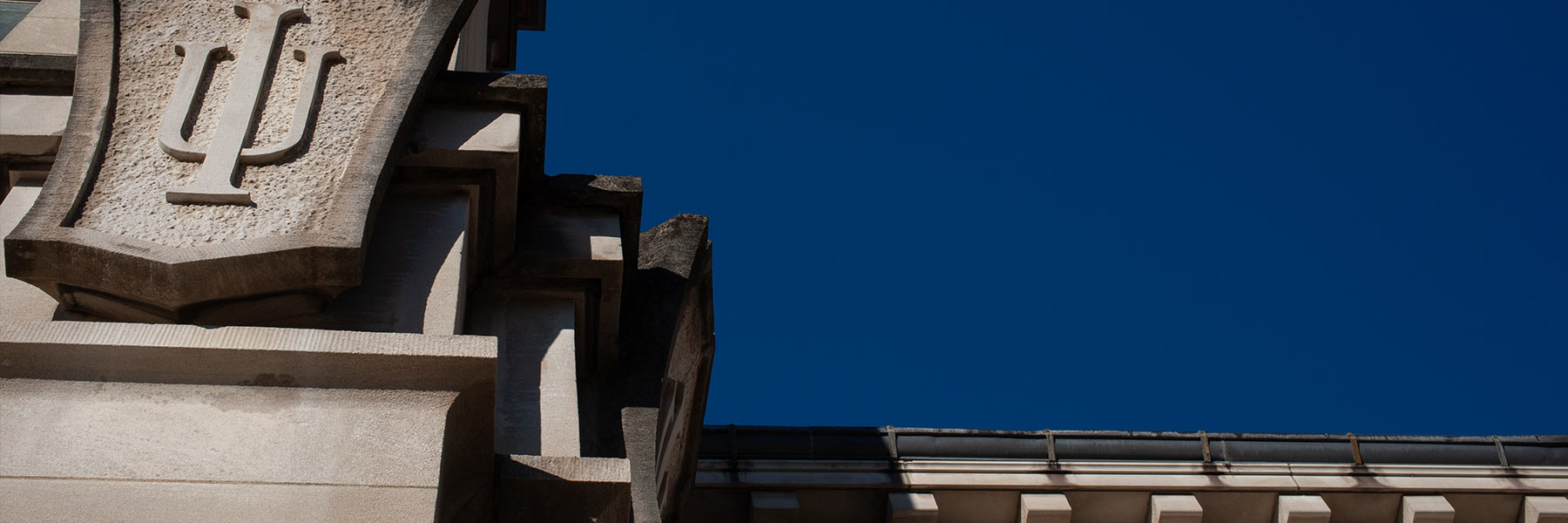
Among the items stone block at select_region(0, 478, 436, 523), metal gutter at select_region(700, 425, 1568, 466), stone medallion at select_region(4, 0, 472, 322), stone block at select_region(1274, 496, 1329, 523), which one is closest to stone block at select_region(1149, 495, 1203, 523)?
metal gutter at select_region(700, 425, 1568, 466)

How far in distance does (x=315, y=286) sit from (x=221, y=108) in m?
0.74

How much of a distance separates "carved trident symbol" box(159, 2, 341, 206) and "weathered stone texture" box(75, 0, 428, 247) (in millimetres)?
27

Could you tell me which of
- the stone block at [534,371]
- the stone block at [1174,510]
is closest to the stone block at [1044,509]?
the stone block at [1174,510]

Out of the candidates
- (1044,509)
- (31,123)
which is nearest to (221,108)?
(31,123)

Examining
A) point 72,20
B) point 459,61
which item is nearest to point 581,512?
point 72,20

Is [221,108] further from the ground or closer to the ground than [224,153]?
further from the ground

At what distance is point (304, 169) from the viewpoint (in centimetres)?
430

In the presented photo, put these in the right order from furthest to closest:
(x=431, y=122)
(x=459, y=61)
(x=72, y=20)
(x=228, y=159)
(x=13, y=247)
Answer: (x=459, y=61) → (x=72, y=20) → (x=431, y=122) → (x=228, y=159) → (x=13, y=247)

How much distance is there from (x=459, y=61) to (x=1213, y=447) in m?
6.08

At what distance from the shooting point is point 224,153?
14.0ft

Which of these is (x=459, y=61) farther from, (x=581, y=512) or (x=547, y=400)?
(x=581, y=512)

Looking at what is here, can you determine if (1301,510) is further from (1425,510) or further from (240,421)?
(240,421)

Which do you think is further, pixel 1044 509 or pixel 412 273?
pixel 1044 509

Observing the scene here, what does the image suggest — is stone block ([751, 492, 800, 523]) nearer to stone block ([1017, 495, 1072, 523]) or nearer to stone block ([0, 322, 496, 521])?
stone block ([1017, 495, 1072, 523])
